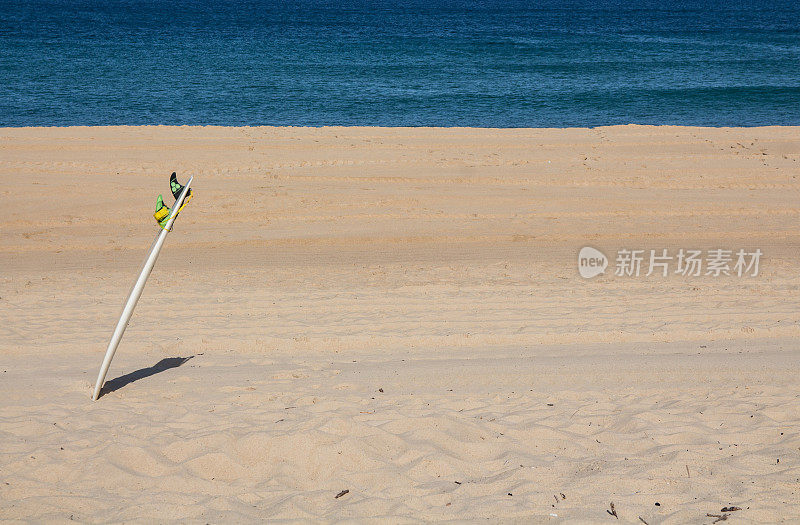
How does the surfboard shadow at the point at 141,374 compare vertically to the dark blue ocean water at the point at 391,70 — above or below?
below

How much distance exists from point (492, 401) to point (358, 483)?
1566 mm

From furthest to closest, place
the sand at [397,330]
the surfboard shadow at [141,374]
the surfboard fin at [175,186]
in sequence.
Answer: the surfboard shadow at [141,374]
the surfboard fin at [175,186]
the sand at [397,330]

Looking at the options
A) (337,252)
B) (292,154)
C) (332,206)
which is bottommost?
(337,252)

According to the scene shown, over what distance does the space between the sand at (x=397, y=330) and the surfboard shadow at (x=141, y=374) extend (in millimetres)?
29

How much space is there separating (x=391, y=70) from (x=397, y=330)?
27.5 meters

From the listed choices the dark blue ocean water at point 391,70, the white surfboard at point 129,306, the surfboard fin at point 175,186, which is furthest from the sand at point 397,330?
the dark blue ocean water at point 391,70

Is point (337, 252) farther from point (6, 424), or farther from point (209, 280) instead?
point (6, 424)

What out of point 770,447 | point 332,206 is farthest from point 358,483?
point 332,206

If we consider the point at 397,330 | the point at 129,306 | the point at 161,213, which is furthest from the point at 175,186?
the point at 397,330

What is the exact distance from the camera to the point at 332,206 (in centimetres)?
1157

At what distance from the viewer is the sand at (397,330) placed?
13.0ft

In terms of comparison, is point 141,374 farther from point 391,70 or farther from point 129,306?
point 391,70

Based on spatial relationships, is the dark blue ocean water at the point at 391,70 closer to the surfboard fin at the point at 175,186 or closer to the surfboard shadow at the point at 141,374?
the surfboard shadow at the point at 141,374

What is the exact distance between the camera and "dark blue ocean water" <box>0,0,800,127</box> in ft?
77.0
